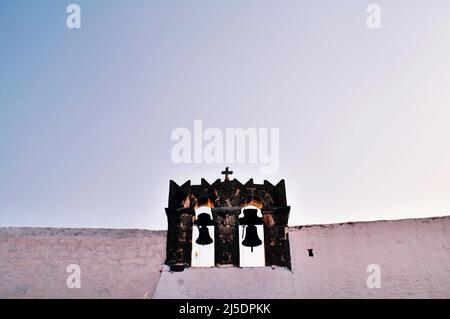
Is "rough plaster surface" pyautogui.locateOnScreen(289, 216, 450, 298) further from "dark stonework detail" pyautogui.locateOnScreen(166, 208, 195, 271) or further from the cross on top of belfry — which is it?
"dark stonework detail" pyautogui.locateOnScreen(166, 208, 195, 271)

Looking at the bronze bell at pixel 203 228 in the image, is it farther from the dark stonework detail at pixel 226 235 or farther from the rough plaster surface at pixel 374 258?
the rough plaster surface at pixel 374 258

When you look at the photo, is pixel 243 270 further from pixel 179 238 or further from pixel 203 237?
pixel 179 238

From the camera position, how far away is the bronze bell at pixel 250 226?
25.3ft

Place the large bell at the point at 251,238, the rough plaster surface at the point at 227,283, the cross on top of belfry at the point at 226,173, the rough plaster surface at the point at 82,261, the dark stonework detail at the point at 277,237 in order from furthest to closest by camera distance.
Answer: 1. the cross on top of belfry at the point at 226,173
2. the large bell at the point at 251,238
3. the dark stonework detail at the point at 277,237
4. the rough plaster surface at the point at 82,261
5. the rough plaster surface at the point at 227,283

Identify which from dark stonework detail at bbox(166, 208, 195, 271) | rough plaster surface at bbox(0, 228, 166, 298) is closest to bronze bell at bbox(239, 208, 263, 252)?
dark stonework detail at bbox(166, 208, 195, 271)

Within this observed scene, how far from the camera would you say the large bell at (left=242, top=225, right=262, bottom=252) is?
7.71m

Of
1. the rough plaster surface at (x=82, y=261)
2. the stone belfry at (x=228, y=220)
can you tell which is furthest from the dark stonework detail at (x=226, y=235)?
the rough plaster surface at (x=82, y=261)

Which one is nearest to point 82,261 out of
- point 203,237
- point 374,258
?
point 203,237

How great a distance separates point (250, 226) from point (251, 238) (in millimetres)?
238

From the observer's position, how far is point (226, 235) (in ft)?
25.0

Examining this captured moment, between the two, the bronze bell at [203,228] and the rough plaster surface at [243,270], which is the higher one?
the bronze bell at [203,228]

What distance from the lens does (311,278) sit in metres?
7.46
